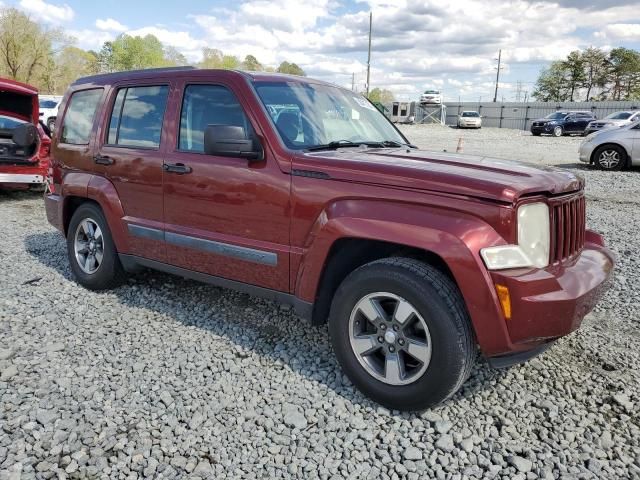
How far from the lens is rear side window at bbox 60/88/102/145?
15.9 feet

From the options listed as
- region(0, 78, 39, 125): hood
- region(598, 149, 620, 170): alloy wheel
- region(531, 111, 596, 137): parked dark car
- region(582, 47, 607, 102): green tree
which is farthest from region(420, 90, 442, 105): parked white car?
region(0, 78, 39, 125): hood

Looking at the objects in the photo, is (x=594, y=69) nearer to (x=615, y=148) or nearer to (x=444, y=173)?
(x=615, y=148)

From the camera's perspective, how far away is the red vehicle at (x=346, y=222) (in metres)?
2.72

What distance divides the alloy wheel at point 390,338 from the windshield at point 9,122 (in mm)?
8896

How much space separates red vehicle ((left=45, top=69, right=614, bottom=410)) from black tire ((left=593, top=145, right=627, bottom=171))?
36.4 ft

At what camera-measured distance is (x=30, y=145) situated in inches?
361

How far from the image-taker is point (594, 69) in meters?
73.1

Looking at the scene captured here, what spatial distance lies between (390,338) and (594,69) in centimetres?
8292

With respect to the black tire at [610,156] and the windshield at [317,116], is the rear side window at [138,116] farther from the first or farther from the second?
the black tire at [610,156]

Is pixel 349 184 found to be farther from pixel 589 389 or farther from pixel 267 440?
pixel 589 389

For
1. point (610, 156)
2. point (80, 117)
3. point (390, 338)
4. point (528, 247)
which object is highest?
point (80, 117)

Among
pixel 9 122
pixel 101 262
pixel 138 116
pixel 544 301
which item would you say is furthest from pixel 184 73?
pixel 9 122

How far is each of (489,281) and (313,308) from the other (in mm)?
1153

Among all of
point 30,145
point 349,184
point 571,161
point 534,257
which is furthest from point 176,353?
point 571,161
